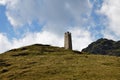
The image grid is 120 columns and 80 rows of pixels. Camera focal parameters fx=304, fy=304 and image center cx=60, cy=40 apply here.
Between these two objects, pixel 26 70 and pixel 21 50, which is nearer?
pixel 26 70

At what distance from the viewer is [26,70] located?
84.1 m

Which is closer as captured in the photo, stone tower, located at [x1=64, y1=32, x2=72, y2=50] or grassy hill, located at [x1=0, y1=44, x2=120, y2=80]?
grassy hill, located at [x1=0, y1=44, x2=120, y2=80]

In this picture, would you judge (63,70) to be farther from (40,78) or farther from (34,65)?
(34,65)

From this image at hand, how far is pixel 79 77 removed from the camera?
71312 millimetres

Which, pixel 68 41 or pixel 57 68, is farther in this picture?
pixel 68 41

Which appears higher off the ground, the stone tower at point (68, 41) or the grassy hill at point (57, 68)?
the stone tower at point (68, 41)

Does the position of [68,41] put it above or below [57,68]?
above

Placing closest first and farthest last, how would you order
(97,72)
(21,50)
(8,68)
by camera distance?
(97,72) → (8,68) → (21,50)

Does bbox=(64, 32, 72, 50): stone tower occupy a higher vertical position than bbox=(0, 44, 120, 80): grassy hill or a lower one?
higher

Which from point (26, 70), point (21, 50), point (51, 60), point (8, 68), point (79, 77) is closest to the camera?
point (79, 77)

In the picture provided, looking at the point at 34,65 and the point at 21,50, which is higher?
the point at 21,50

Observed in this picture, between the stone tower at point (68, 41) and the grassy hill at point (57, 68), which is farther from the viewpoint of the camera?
the stone tower at point (68, 41)

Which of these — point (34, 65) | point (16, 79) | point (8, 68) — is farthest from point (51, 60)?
point (16, 79)

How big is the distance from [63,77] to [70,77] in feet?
5.69
